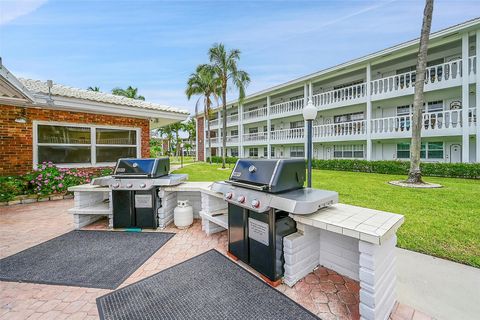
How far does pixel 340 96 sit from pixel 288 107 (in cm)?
511

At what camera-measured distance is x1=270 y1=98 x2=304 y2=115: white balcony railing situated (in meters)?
19.2

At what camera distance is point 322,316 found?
2.17m

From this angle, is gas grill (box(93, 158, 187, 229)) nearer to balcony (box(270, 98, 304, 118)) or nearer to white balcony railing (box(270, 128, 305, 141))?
white balcony railing (box(270, 128, 305, 141))

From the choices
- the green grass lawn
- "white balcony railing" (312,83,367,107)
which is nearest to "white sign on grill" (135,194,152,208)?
the green grass lawn

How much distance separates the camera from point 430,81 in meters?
12.0

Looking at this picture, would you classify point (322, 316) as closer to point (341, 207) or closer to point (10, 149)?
point (341, 207)

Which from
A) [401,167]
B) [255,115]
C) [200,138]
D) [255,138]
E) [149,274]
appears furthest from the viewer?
[200,138]

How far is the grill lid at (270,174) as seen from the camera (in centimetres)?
266

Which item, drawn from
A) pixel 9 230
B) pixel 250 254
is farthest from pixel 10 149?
pixel 250 254

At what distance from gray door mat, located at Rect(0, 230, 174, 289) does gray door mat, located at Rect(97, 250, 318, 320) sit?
17.1 inches

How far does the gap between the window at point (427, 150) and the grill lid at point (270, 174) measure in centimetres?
1567

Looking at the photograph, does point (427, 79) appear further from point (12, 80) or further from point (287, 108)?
point (12, 80)

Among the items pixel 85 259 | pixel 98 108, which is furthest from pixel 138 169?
pixel 98 108

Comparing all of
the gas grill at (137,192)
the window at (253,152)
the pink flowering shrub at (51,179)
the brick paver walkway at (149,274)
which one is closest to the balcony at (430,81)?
the window at (253,152)
